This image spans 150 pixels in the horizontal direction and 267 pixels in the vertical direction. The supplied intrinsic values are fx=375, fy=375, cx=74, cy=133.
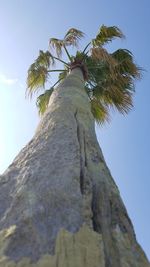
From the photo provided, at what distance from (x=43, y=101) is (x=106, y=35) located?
2535 mm

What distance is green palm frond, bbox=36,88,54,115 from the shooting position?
410 inches

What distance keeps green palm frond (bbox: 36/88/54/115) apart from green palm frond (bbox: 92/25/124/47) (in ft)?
6.30

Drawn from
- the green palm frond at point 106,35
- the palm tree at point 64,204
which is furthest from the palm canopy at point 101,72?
the palm tree at point 64,204

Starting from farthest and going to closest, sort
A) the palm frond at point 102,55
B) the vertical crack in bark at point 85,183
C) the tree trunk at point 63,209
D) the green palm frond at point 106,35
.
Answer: the green palm frond at point 106,35 → the palm frond at point 102,55 → the vertical crack in bark at point 85,183 → the tree trunk at point 63,209

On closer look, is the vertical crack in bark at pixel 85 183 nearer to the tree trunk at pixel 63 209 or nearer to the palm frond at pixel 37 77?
the tree trunk at pixel 63 209

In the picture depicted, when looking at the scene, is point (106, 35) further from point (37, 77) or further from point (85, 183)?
point (85, 183)

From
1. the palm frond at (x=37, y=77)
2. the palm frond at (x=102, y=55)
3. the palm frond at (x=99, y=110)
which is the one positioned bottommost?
the palm frond at (x=99, y=110)

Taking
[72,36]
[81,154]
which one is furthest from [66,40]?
[81,154]

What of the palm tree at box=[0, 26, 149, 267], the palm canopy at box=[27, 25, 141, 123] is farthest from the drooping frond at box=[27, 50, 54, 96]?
the palm tree at box=[0, 26, 149, 267]

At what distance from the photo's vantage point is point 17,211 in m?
2.90

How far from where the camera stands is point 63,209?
2900mm

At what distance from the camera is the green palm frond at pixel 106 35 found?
9.67 m

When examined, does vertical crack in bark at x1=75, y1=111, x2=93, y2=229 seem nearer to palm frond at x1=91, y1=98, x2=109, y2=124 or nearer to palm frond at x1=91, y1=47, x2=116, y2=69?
palm frond at x1=91, y1=47, x2=116, y2=69

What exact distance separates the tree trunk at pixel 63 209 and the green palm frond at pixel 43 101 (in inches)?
245
